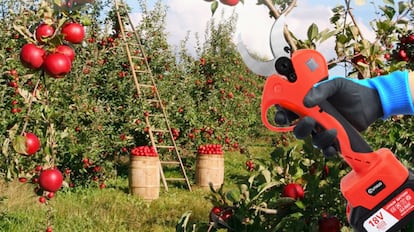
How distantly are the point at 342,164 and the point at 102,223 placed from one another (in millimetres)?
2894

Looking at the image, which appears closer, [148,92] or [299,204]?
[299,204]

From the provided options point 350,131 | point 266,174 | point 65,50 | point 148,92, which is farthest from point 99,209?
point 350,131

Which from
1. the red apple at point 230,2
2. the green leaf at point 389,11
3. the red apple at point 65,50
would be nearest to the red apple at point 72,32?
the red apple at point 65,50

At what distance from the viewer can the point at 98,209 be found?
5605mm

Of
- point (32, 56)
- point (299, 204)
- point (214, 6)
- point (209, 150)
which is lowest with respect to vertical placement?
point (209, 150)

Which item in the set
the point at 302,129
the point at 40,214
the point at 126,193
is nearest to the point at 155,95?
the point at 126,193

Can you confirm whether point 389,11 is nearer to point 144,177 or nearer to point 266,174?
point 266,174

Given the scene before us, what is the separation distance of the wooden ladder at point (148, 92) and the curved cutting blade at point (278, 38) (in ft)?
19.5

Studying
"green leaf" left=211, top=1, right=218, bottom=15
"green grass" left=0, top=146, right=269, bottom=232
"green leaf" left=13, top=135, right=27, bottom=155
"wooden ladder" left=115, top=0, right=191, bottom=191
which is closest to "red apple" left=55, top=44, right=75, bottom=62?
"green leaf" left=13, top=135, right=27, bottom=155

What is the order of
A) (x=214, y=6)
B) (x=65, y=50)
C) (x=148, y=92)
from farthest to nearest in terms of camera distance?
(x=148, y=92) < (x=65, y=50) < (x=214, y=6)

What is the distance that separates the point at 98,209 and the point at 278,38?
4427mm

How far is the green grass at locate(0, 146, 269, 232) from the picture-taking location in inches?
193

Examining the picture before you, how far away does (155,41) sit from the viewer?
8.64 metres

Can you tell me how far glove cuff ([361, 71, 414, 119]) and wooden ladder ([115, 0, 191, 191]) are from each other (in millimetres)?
5947
